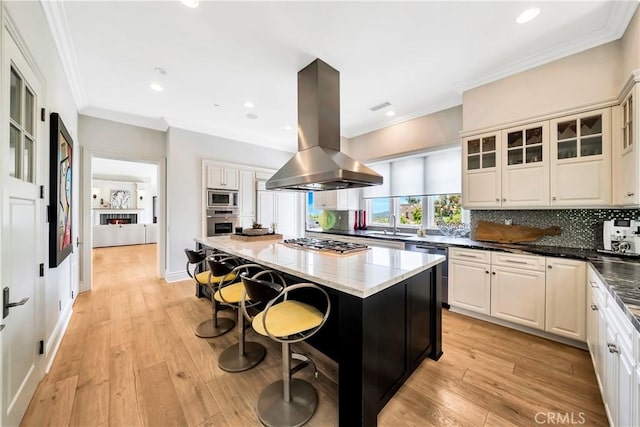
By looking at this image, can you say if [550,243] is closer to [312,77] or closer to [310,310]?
[310,310]

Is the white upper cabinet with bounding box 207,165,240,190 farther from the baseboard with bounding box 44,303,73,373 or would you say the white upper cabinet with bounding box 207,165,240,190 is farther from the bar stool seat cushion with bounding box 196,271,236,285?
the baseboard with bounding box 44,303,73,373

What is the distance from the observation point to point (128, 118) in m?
4.18

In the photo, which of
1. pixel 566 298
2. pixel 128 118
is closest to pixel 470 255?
pixel 566 298

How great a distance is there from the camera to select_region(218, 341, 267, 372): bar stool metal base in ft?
6.49

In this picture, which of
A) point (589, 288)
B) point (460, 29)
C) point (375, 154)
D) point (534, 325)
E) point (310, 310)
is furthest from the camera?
point (375, 154)

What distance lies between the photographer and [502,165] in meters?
2.82

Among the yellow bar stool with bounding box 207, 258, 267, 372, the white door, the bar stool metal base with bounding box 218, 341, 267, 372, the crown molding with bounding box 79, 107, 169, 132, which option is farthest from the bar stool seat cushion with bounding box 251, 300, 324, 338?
the crown molding with bounding box 79, 107, 169, 132

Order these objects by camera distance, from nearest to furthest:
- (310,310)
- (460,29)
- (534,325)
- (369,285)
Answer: (369,285) → (310,310) → (460,29) → (534,325)

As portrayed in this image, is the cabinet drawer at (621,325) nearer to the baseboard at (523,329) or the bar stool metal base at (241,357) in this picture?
the baseboard at (523,329)

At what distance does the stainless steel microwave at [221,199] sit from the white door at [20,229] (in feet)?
9.48

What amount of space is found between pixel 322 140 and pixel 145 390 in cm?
259

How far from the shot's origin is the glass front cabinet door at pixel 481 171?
2.87m

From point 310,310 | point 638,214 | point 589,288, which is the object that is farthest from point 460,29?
point 310,310

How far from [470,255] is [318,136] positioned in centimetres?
223
